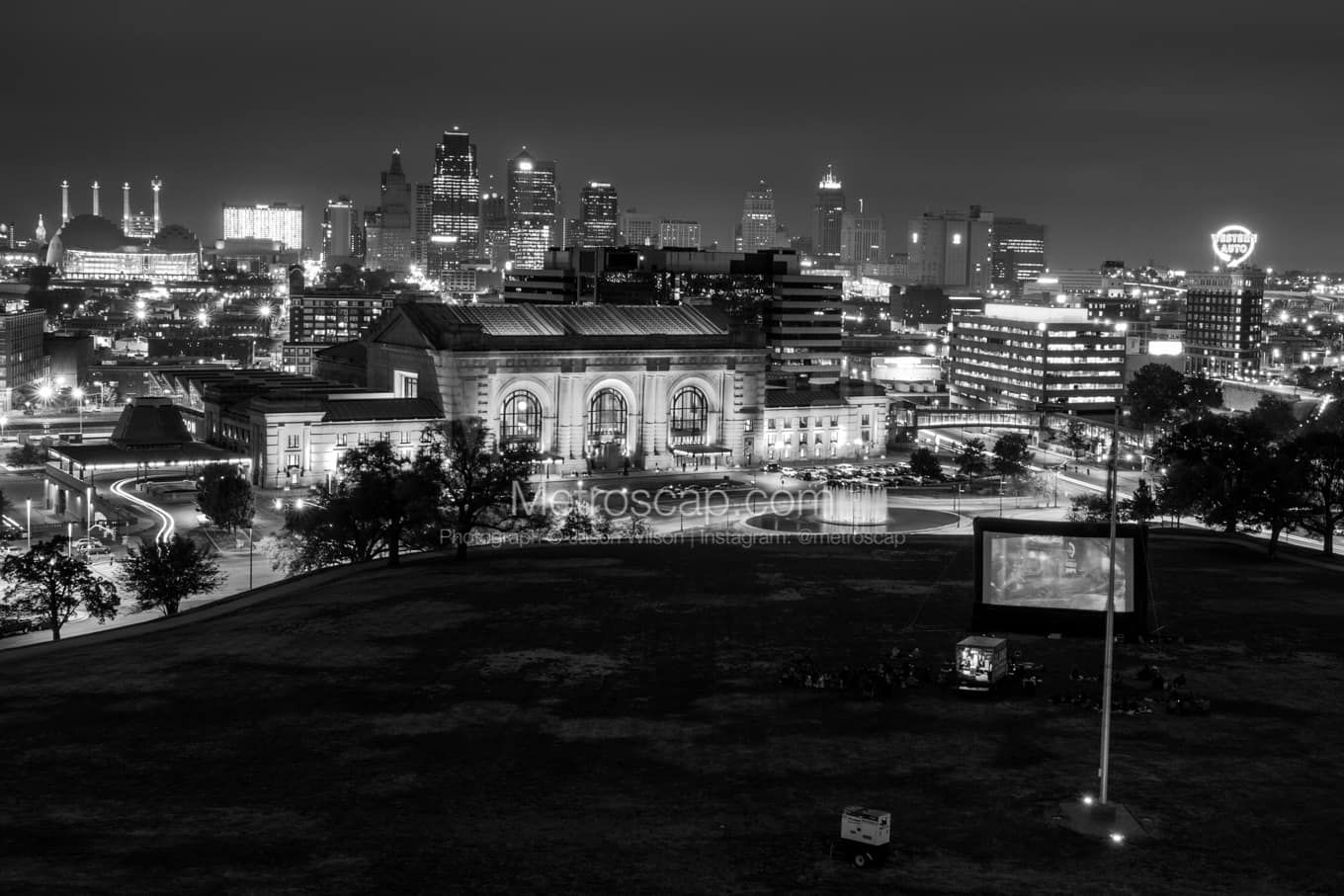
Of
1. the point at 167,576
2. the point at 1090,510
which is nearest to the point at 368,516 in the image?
the point at 167,576

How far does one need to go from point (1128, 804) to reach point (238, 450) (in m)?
102

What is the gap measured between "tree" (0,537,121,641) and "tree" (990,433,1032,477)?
82179mm

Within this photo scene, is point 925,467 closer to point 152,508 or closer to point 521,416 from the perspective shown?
point 521,416

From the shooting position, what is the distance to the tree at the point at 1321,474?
286 ft

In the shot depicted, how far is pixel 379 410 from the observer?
129m

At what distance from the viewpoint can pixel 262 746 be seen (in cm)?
4400

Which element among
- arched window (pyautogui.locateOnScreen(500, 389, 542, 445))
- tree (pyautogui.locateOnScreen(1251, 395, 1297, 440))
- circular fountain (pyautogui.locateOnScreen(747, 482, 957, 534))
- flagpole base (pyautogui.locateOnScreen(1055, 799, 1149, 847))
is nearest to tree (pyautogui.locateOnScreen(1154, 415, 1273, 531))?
circular fountain (pyautogui.locateOnScreen(747, 482, 957, 534))

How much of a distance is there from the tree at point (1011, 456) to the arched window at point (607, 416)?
1325 inches

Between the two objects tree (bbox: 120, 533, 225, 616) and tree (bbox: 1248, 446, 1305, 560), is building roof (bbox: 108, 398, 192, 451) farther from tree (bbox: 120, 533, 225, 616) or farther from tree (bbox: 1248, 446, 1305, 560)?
tree (bbox: 1248, 446, 1305, 560)

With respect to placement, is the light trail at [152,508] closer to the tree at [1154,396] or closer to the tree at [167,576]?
the tree at [167,576]

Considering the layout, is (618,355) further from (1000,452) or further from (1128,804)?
(1128,804)

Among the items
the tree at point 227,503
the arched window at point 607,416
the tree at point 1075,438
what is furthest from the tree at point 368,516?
the tree at point 1075,438

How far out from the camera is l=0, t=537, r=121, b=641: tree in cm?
6800

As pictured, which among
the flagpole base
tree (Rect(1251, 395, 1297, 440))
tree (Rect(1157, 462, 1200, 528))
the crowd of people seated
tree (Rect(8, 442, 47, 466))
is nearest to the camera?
the flagpole base
